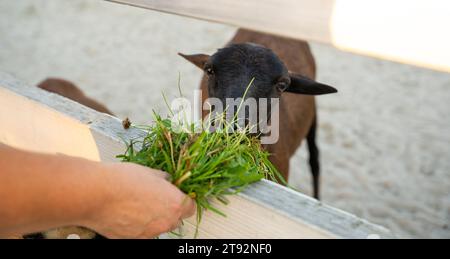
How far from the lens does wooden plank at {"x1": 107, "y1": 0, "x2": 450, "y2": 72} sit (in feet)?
4.08

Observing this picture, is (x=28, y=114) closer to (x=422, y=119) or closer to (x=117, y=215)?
(x=117, y=215)

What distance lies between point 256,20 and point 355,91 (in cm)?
565

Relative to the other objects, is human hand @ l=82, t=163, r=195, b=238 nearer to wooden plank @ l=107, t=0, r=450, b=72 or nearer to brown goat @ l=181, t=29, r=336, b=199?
wooden plank @ l=107, t=0, r=450, b=72

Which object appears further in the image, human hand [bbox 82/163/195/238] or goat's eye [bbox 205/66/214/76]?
goat's eye [bbox 205/66/214/76]

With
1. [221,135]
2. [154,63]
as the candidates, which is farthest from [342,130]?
[221,135]

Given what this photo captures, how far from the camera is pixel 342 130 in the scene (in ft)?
19.8

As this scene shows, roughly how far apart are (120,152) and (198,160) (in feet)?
1.25

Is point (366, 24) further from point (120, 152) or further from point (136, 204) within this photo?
point (120, 152)

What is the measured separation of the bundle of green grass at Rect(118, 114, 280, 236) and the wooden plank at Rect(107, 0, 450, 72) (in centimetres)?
44

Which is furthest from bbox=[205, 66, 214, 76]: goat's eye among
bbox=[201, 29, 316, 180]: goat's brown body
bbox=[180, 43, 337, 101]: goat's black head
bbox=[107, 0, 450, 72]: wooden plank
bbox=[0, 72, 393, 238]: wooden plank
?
bbox=[107, 0, 450, 72]: wooden plank

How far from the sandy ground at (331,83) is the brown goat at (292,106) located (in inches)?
20.6

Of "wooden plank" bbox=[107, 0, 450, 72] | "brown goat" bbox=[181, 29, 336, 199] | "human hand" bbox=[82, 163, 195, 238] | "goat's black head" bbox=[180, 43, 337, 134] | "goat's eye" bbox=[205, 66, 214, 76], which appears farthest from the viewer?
"brown goat" bbox=[181, 29, 336, 199]

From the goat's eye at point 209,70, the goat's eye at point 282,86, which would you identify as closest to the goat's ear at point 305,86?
the goat's eye at point 282,86

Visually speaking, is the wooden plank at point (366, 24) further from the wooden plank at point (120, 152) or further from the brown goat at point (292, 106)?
the brown goat at point (292, 106)
